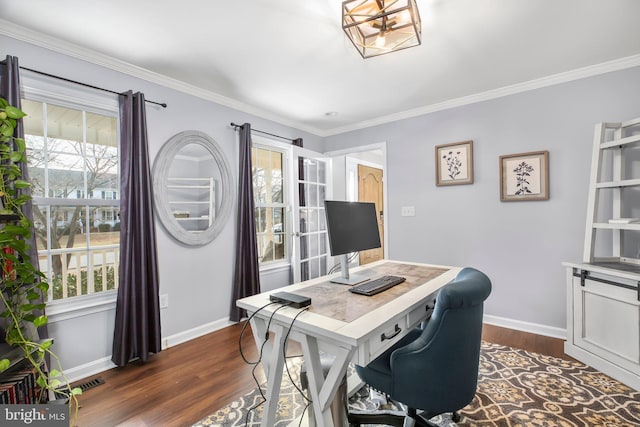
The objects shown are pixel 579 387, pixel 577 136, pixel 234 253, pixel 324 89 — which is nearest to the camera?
pixel 579 387

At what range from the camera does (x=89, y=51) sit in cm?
212

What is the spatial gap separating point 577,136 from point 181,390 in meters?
3.71

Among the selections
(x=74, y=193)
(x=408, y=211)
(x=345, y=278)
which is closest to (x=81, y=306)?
(x=74, y=193)

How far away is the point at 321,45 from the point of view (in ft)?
6.95

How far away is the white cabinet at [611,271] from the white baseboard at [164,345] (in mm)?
3020

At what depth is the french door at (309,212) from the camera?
140 inches

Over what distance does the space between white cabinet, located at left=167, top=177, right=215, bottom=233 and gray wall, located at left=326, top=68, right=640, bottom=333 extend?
213 centimetres

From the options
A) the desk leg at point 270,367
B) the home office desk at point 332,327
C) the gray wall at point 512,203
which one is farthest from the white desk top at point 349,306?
the gray wall at point 512,203

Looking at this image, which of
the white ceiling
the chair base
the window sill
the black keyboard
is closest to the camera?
the chair base

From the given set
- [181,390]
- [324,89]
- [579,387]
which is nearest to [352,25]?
[324,89]

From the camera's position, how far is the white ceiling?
174 cm

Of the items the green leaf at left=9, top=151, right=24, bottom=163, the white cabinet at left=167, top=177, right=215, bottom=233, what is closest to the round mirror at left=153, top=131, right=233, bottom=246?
the white cabinet at left=167, top=177, right=215, bottom=233

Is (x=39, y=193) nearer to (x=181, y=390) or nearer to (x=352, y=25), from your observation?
(x=181, y=390)

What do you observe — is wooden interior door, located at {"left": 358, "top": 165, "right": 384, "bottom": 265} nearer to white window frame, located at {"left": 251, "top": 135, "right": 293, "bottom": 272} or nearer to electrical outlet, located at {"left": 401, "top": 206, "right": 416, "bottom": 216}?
electrical outlet, located at {"left": 401, "top": 206, "right": 416, "bottom": 216}
